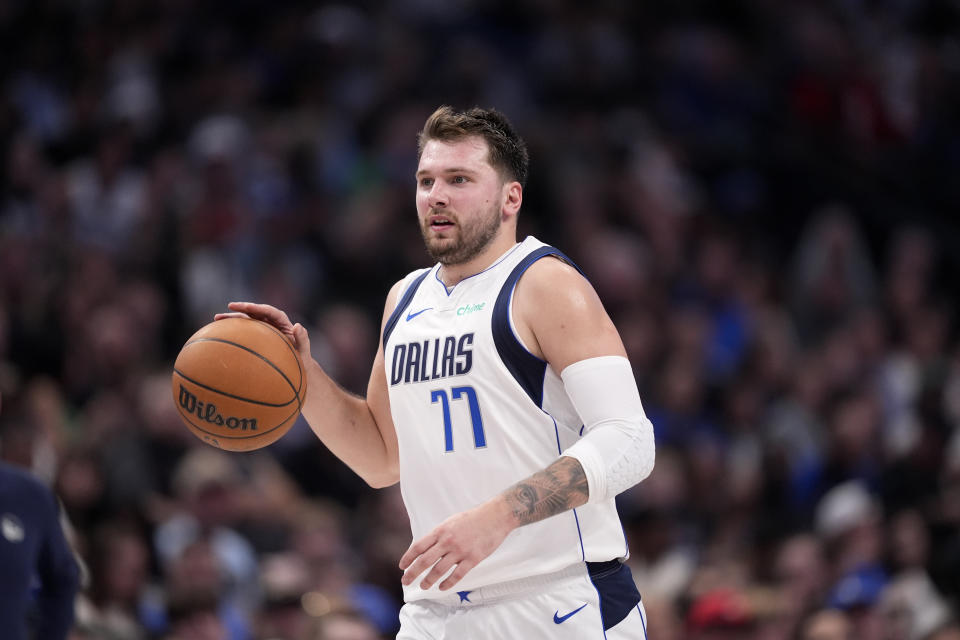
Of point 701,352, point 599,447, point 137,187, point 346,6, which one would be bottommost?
point 599,447

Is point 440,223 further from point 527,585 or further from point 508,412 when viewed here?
point 527,585

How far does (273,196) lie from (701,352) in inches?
171

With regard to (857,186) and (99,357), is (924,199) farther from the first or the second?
(99,357)

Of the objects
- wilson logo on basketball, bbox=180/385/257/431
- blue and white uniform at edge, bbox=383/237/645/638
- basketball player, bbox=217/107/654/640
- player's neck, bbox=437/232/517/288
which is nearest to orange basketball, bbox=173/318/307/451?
wilson logo on basketball, bbox=180/385/257/431

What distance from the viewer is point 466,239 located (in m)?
4.84

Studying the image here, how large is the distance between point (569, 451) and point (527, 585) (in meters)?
0.58

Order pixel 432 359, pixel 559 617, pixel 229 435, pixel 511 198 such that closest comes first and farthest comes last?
pixel 559 617, pixel 432 359, pixel 229 435, pixel 511 198

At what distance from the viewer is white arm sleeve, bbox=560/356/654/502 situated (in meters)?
4.27

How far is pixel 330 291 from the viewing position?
1191cm

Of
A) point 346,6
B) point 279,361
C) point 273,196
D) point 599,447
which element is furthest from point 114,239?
point 599,447

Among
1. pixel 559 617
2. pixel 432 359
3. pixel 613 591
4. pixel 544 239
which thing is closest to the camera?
pixel 559 617

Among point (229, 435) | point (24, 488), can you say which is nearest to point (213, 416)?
point (229, 435)

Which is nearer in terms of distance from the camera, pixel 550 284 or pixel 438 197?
pixel 550 284

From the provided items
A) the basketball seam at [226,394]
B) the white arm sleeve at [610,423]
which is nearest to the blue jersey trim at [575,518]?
the white arm sleeve at [610,423]
